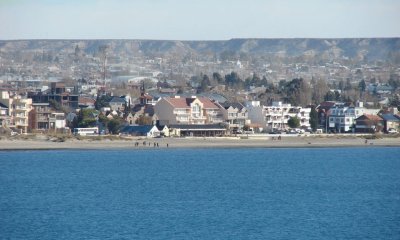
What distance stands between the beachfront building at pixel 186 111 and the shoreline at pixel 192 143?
6087 mm

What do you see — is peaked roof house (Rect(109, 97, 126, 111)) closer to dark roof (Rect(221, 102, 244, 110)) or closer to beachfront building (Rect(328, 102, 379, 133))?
dark roof (Rect(221, 102, 244, 110))

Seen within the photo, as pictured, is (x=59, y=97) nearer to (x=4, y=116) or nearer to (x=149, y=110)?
(x=149, y=110)

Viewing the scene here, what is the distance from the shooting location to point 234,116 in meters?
71.9

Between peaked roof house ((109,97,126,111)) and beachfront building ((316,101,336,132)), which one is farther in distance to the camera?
peaked roof house ((109,97,126,111))

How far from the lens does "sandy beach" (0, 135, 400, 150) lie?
57.5m

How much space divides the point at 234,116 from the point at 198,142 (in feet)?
35.7

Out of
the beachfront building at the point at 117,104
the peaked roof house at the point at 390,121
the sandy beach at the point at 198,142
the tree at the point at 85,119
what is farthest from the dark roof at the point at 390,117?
the tree at the point at 85,119

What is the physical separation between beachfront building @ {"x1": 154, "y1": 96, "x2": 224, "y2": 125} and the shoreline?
6.09 metres

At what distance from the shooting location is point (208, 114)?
71125 mm

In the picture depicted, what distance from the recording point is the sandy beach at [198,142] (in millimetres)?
57531

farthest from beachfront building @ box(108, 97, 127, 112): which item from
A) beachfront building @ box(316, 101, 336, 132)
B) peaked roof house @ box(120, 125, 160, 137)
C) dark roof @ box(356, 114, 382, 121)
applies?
dark roof @ box(356, 114, 382, 121)

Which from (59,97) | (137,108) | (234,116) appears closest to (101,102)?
(59,97)

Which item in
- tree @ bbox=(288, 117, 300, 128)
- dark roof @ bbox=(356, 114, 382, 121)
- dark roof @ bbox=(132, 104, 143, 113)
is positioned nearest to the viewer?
dark roof @ bbox=(132, 104, 143, 113)

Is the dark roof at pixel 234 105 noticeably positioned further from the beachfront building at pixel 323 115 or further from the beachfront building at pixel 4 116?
the beachfront building at pixel 4 116
